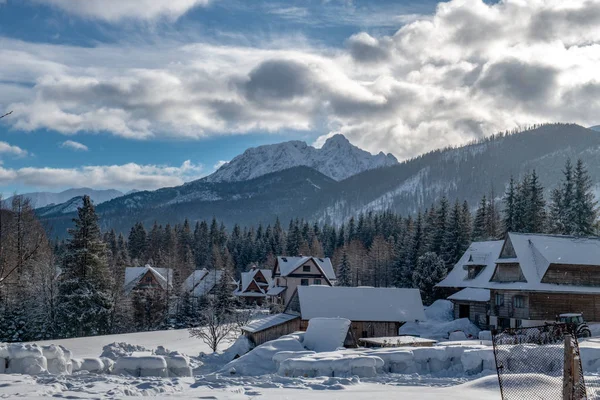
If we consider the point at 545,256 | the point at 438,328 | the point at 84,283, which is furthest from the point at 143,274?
the point at 545,256

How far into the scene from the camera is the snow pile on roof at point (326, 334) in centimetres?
3419

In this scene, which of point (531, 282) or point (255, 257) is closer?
point (531, 282)

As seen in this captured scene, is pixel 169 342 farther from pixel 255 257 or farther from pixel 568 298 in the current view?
pixel 255 257

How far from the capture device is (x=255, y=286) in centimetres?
9319

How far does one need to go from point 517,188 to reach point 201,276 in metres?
47.9

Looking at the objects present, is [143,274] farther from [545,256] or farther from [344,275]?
[545,256]

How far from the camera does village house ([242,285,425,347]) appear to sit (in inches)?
1692

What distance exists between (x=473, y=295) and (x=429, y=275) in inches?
394

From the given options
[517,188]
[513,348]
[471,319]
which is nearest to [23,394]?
[513,348]

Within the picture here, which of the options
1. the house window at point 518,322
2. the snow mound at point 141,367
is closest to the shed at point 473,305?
the house window at point 518,322

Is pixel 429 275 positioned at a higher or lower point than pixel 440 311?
higher

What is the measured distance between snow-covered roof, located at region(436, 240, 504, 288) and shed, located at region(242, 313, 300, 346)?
18.8 meters

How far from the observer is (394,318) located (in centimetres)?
4416

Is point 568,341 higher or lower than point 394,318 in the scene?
higher
